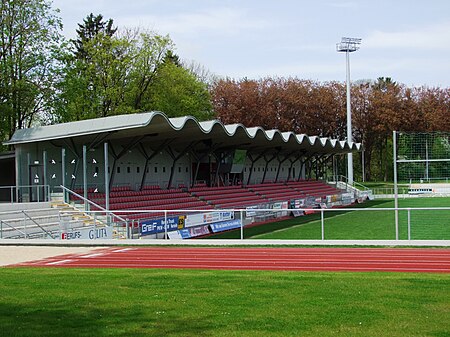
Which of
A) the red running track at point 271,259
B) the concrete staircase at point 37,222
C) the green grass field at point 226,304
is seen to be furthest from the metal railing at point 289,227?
the green grass field at point 226,304

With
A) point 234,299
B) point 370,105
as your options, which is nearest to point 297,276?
point 234,299

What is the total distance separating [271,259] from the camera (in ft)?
50.5

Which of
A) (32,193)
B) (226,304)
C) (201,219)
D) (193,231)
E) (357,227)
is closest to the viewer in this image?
(226,304)

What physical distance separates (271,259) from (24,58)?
26.1 meters

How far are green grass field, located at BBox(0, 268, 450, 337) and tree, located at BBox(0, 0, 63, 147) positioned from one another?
988 inches

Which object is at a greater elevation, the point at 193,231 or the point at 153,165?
the point at 153,165

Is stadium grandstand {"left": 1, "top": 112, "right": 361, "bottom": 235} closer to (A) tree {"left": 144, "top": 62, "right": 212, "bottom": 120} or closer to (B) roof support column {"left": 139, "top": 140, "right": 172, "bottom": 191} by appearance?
(B) roof support column {"left": 139, "top": 140, "right": 172, "bottom": 191}

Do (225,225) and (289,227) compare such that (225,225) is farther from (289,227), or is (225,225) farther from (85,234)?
(289,227)

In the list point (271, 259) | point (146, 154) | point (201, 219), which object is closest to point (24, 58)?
point (146, 154)

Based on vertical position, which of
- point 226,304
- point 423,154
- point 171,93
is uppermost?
point 171,93

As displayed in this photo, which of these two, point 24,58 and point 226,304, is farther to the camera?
point 24,58

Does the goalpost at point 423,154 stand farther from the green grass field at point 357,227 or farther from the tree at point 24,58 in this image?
the tree at point 24,58

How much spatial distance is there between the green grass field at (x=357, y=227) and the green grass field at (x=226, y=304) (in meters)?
12.3

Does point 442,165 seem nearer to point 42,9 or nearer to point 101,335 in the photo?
point 101,335
